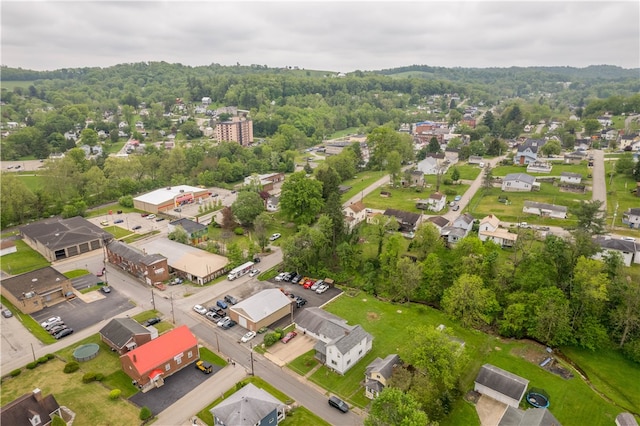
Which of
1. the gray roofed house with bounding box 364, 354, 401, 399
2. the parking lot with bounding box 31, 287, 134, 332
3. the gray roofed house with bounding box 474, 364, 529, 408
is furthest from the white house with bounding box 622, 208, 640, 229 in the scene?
the parking lot with bounding box 31, 287, 134, 332

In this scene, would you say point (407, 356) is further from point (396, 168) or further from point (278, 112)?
point (278, 112)

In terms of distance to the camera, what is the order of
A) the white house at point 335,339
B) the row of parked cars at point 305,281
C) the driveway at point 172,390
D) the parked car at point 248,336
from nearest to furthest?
the driveway at point 172,390
the white house at point 335,339
the parked car at point 248,336
the row of parked cars at point 305,281

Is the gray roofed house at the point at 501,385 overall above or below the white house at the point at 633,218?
below

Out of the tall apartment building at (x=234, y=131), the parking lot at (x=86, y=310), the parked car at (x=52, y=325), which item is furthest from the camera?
the tall apartment building at (x=234, y=131)

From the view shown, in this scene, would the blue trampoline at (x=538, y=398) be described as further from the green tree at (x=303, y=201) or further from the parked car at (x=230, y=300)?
the green tree at (x=303, y=201)

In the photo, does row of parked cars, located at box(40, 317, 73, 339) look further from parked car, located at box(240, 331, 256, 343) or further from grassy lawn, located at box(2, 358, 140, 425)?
parked car, located at box(240, 331, 256, 343)

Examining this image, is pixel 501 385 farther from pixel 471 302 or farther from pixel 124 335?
pixel 124 335

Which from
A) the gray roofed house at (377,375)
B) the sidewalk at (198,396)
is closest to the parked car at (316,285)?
the sidewalk at (198,396)
